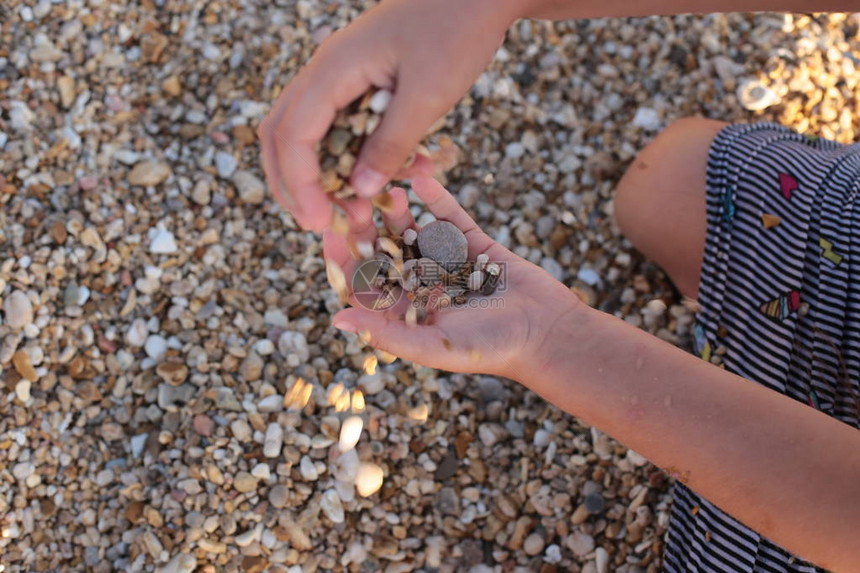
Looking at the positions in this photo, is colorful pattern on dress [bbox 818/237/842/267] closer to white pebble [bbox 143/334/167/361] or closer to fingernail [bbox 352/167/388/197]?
fingernail [bbox 352/167/388/197]

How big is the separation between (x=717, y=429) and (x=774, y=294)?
0.36 metres

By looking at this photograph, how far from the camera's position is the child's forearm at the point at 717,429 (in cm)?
93

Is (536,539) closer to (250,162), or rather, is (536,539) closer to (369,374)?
(369,374)

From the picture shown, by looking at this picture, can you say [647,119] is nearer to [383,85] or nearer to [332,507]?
[383,85]

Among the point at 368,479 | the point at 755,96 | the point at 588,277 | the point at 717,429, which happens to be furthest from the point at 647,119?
the point at 368,479

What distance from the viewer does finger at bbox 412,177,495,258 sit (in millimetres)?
1195

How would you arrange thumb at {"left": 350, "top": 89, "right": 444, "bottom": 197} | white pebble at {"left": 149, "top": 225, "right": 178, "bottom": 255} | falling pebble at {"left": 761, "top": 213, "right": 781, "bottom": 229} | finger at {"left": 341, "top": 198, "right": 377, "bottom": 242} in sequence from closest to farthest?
thumb at {"left": 350, "top": 89, "right": 444, "bottom": 197} < finger at {"left": 341, "top": 198, "right": 377, "bottom": 242} < falling pebble at {"left": 761, "top": 213, "right": 781, "bottom": 229} < white pebble at {"left": 149, "top": 225, "right": 178, "bottom": 255}

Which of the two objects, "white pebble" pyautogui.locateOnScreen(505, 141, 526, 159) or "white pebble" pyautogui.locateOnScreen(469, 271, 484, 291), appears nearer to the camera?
"white pebble" pyautogui.locateOnScreen(469, 271, 484, 291)

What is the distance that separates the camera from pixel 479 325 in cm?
106

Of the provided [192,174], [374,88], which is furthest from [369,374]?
[374,88]

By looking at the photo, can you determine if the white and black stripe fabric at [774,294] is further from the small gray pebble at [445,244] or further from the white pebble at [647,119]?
the small gray pebble at [445,244]

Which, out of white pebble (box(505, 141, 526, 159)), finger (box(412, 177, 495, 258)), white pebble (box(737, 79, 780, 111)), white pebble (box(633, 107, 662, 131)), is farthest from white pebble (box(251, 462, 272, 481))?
white pebble (box(737, 79, 780, 111))

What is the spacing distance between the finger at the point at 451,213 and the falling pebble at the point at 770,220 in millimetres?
503

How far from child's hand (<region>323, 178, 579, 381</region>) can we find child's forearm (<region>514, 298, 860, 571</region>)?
2cm
